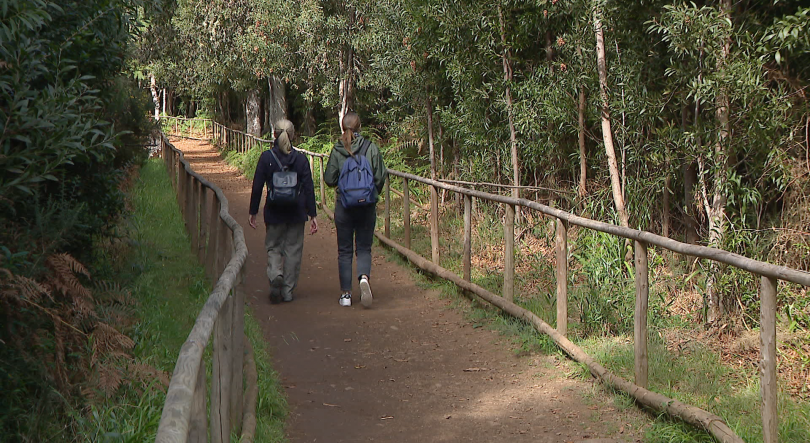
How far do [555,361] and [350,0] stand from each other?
13.1 meters

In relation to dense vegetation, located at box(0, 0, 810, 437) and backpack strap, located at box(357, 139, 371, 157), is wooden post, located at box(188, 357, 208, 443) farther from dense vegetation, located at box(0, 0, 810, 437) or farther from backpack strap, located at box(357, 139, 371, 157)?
backpack strap, located at box(357, 139, 371, 157)

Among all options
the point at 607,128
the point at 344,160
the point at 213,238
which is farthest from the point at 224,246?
the point at 607,128

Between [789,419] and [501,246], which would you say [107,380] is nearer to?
[789,419]

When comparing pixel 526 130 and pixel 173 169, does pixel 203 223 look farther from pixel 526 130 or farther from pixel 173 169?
pixel 173 169

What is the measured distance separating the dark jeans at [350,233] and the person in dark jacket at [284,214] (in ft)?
0.97

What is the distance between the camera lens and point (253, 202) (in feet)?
30.1

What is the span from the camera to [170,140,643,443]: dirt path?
564cm

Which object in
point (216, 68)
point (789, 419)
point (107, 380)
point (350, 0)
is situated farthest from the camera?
point (216, 68)

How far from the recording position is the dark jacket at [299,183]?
890cm

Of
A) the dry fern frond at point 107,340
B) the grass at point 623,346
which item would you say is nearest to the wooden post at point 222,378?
the dry fern frond at point 107,340


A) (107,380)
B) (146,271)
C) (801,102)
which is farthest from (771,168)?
(146,271)

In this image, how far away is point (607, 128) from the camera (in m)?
9.14

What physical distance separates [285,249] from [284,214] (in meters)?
0.38

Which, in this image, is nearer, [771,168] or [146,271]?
[771,168]
